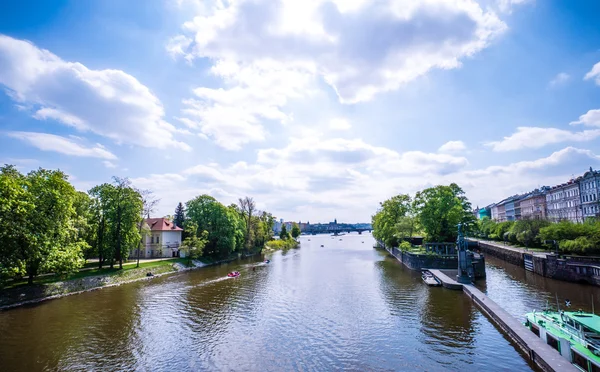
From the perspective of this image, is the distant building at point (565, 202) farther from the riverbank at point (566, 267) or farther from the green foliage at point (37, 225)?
the green foliage at point (37, 225)

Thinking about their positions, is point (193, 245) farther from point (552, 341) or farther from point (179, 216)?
point (552, 341)

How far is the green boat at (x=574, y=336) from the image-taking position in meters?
17.7

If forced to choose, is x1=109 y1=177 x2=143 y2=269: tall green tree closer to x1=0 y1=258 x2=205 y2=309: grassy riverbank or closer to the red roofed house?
x1=0 y1=258 x2=205 y2=309: grassy riverbank

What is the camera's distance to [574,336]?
776 inches

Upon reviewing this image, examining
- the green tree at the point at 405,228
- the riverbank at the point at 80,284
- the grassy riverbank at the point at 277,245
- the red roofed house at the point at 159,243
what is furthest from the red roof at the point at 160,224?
the green tree at the point at 405,228

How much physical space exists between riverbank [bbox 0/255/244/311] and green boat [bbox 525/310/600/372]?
48308 mm

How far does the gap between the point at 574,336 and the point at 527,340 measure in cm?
274

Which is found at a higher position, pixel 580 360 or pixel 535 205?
pixel 535 205

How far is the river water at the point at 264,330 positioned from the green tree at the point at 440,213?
2043cm

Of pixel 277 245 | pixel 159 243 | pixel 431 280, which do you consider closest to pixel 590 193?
pixel 431 280

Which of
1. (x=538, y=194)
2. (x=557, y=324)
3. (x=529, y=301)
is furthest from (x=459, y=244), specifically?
(x=538, y=194)

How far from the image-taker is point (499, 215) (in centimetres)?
17038

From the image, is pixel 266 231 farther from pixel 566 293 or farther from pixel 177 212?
pixel 566 293

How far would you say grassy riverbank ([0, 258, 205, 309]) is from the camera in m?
35.3
